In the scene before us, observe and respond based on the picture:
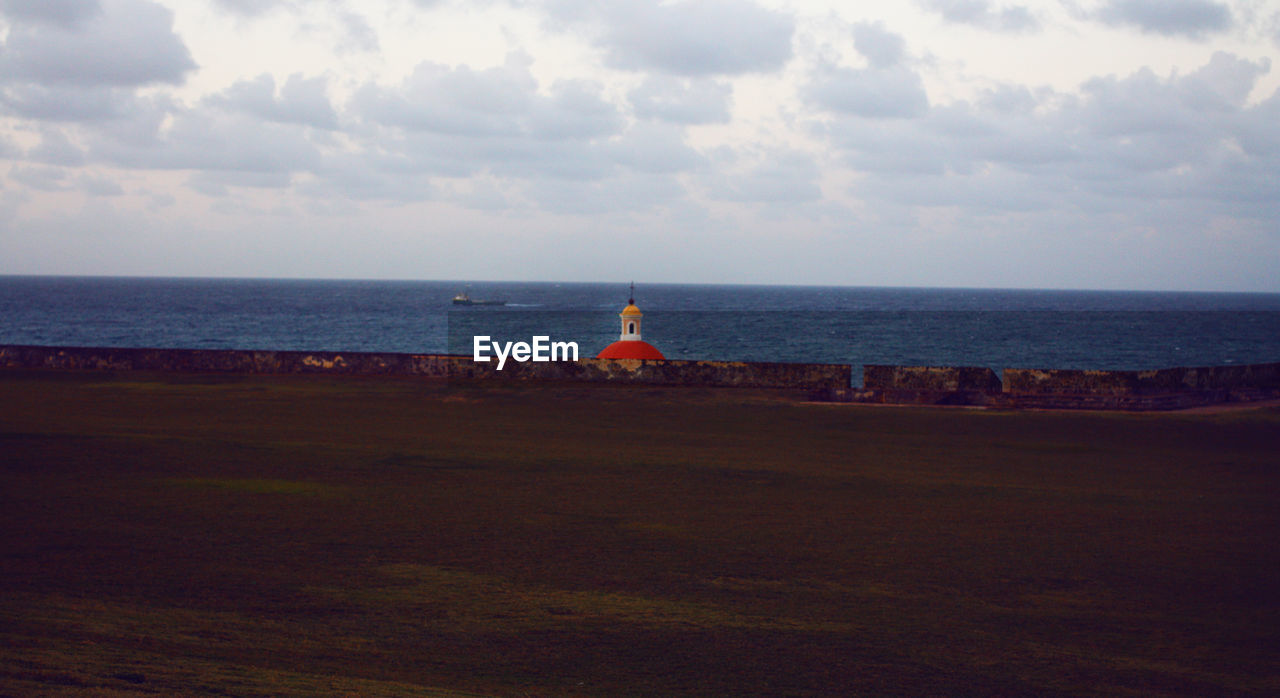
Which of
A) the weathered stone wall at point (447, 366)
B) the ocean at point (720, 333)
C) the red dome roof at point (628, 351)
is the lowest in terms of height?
the ocean at point (720, 333)

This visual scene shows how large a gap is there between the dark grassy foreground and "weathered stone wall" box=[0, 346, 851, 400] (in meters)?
6.35

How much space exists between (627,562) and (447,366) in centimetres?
1609

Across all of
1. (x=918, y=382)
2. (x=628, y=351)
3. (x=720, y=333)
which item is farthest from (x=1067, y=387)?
(x=720, y=333)

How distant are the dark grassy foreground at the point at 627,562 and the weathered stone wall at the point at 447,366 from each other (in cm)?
635

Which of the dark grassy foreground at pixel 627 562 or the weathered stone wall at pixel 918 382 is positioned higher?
the weathered stone wall at pixel 918 382

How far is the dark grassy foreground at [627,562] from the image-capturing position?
540cm

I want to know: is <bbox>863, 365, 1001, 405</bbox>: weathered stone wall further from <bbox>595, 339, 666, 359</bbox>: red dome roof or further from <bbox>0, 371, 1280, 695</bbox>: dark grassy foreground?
<bbox>595, 339, 666, 359</bbox>: red dome roof

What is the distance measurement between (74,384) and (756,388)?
1401cm

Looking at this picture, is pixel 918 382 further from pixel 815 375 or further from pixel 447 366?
pixel 447 366

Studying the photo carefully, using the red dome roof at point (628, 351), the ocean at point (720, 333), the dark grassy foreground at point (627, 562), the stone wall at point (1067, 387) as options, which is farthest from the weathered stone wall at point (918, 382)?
the ocean at point (720, 333)

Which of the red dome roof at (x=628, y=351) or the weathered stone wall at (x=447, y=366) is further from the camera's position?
the red dome roof at (x=628, y=351)

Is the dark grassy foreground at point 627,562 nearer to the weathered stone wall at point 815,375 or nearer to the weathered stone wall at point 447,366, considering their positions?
the weathered stone wall at point 815,375

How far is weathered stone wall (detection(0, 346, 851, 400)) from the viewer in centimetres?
2158

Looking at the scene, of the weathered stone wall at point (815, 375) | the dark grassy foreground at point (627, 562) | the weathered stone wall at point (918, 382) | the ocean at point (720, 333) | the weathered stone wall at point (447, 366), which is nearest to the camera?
the dark grassy foreground at point (627, 562)
